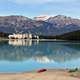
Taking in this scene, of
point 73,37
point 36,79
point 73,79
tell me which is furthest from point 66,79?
point 73,37

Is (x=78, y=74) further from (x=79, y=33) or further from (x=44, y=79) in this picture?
(x=79, y=33)

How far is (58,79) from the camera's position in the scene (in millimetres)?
18047

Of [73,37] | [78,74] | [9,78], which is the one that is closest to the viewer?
[9,78]

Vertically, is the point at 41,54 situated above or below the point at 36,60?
below

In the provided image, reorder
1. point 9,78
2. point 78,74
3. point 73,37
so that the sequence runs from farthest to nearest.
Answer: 1. point 73,37
2. point 78,74
3. point 9,78

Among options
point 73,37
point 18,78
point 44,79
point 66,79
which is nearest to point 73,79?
point 66,79

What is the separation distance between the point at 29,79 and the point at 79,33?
179 metres

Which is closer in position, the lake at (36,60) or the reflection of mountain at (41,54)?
the lake at (36,60)

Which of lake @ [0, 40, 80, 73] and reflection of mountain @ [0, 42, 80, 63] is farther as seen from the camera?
reflection of mountain @ [0, 42, 80, 63]

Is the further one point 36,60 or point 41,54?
point 41,54

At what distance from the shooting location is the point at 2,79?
18.2 meters

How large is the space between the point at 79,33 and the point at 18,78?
583ft

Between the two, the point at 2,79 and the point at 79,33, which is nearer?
the point at 2,79

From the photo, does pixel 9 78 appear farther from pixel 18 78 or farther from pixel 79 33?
pixel 79 33
